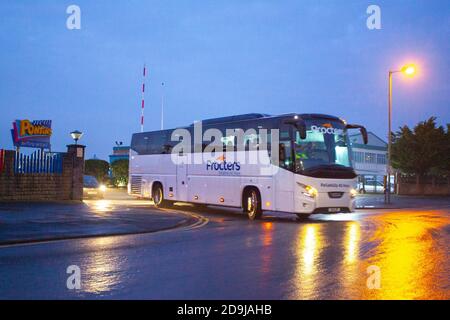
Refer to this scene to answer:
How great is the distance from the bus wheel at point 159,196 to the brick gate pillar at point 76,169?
3.64 meters

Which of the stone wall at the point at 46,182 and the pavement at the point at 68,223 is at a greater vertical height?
the stone wall at the point at 46,182

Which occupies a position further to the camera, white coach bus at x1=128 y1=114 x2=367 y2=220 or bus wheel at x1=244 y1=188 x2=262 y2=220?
bus wheel at x1=244 y1=188 x2=262 y2=220

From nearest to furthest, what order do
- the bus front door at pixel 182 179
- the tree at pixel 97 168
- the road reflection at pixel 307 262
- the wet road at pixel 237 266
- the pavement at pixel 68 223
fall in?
the wet road at pixel 237 266 → the road reflection at pixel 307 262 → the pavement at pixel 68 223 → the bus front door at pixel 182 179 → the tree at pixel 97 168

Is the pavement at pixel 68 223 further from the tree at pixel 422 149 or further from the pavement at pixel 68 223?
the tree at pixel 422 149

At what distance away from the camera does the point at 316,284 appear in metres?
7.34

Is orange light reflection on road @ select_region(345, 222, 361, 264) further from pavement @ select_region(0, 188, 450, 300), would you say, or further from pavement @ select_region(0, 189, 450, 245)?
pavement @ select_region(0, 189, 450, 245)

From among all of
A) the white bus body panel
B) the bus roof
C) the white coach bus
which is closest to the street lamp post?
the white bus body panel

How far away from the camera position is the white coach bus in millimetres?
17109

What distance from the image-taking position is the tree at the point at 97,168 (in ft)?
182

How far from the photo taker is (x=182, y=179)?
75.3ft

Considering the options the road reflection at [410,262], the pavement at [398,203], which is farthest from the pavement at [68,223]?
the pavement at [398,203]

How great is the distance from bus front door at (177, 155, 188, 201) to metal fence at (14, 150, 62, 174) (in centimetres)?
614
